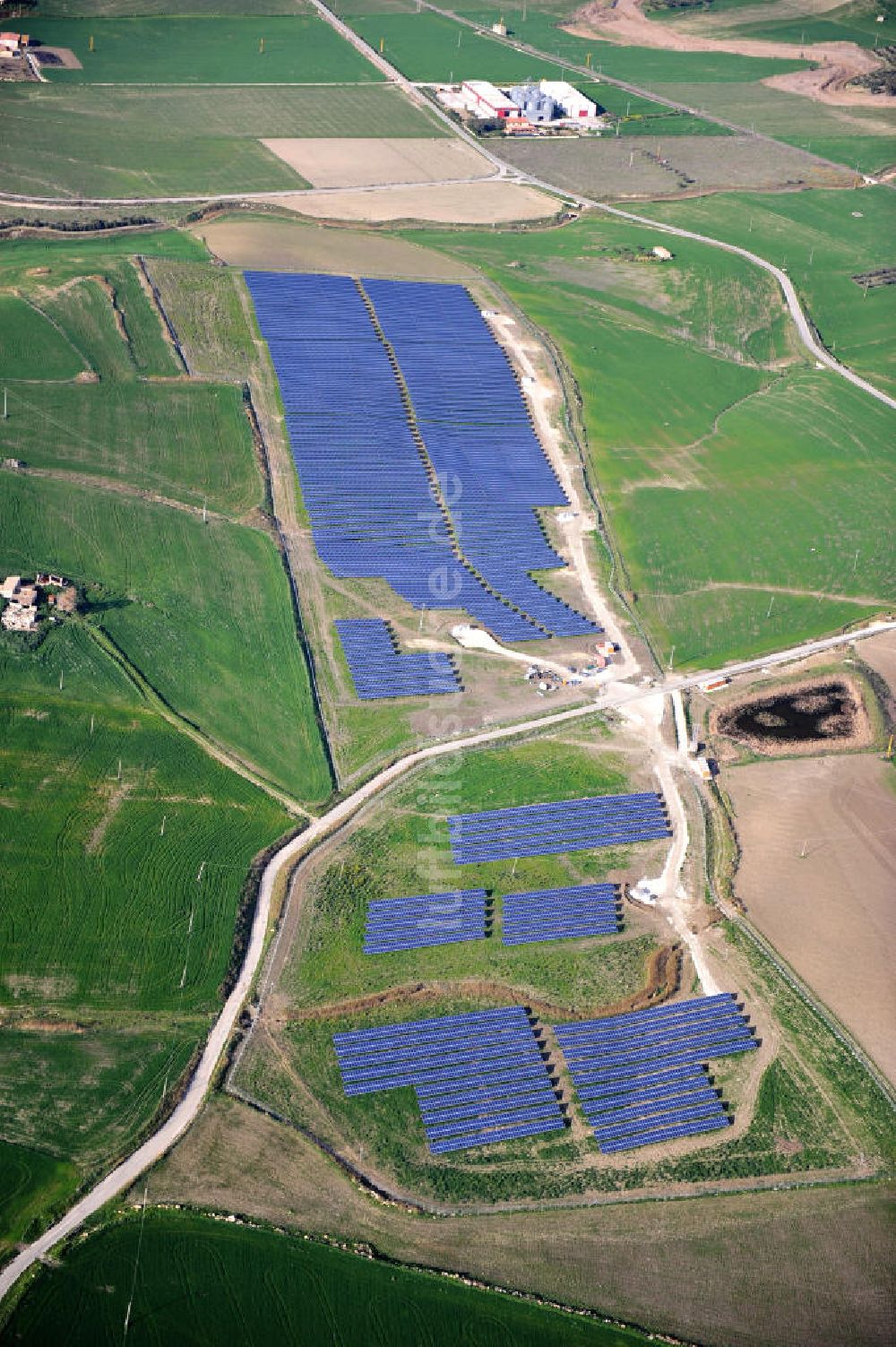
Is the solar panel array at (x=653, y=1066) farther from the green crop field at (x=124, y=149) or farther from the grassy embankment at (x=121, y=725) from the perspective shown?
the green crop field at (x=124, y=149)

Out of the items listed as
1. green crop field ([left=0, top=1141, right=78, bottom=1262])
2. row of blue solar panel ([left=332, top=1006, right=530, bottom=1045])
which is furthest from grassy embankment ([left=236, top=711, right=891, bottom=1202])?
green crop field ([left=0, top=1141, right=78, bottom=1262])

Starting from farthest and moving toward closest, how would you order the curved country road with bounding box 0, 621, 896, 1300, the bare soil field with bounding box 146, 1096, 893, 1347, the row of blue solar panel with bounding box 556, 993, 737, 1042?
1. the row of blue solar panel with bounding box 556, 993, 737, 1042
2. the bare soil field with bounding box 146, 1096, 893, 1347
3. the curved country road with bounding box 0, 621, 896, 1300

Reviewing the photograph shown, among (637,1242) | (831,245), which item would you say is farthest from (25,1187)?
(831,245)

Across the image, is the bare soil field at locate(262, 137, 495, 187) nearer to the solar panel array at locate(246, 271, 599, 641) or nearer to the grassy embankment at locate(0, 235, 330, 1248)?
the solar panel array at locate(246, 271, 599, 641)

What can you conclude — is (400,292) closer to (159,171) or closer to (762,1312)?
(159,171)

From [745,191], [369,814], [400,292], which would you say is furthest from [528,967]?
[745,191]

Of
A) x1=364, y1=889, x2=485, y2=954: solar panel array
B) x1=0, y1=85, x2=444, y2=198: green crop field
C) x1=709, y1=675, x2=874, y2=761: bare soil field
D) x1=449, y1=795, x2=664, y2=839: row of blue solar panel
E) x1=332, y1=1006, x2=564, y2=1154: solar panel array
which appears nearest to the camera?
x1=332, y1=1006, x2=564, y2=1154: solar panel array

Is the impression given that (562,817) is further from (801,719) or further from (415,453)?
(415,453)
